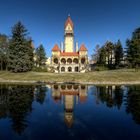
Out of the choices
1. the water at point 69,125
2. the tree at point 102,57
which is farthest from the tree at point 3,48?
the water at point 69,125

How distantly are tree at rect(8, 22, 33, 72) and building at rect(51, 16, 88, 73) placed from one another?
30.6 meters

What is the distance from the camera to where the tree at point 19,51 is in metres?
50.8

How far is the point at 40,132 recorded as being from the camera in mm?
7746

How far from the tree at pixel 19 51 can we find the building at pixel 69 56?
30552 millimetres

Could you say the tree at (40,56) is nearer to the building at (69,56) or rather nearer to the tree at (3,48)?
the building at (69,56)

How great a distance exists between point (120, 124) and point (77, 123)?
7.07 ft

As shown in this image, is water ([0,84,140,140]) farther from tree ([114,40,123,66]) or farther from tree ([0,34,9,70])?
tree ([114,40,123,66])

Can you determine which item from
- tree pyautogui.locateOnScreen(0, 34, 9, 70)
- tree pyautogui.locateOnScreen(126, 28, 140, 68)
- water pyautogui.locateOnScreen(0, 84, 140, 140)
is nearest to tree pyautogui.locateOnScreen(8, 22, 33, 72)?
tree pyautogui.locateOnScreen(0, 34, 9, 70)

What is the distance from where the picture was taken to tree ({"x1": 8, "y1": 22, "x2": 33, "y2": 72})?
5081cm

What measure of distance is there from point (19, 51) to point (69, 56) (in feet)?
137

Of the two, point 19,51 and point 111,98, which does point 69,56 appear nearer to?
point 19,51

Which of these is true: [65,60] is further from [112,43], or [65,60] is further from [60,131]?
[60,131]

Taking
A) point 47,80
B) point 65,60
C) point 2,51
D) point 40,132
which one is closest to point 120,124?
point 40,132

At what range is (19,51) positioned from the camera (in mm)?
52938
